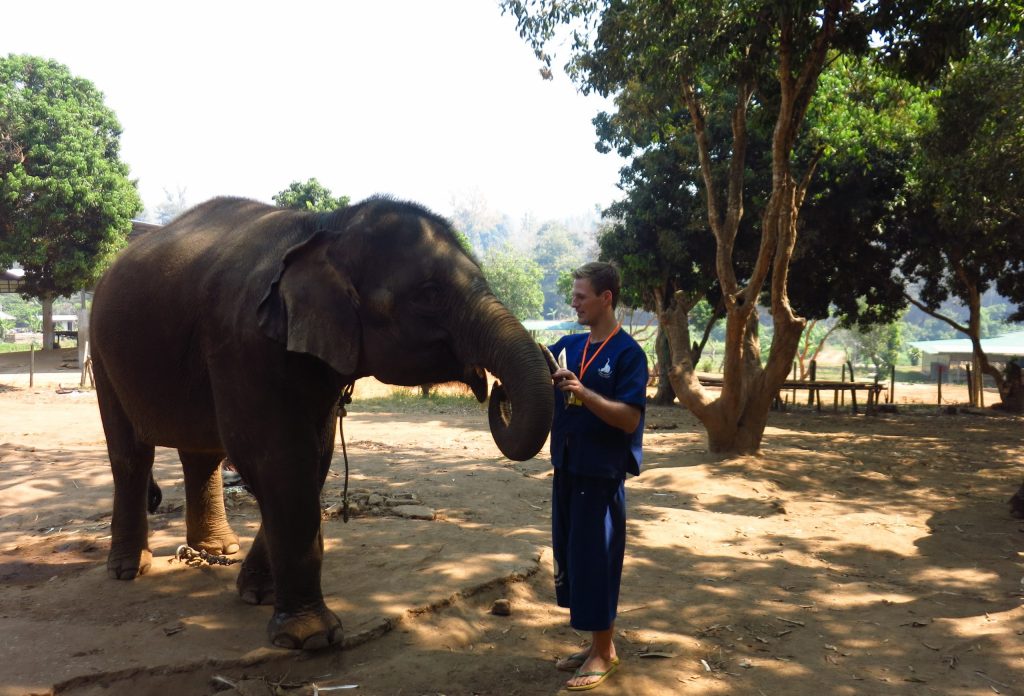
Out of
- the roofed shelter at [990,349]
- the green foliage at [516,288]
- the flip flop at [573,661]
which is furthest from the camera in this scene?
the green foliage at [516,288]

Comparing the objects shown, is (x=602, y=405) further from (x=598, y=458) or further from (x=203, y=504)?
(x=203, y=504)

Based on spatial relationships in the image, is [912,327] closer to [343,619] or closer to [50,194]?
[50,194]

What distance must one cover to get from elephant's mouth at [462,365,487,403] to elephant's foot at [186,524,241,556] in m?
2.86

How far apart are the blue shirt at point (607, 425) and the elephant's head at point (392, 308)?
0.33m

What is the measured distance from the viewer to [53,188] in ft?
75.4

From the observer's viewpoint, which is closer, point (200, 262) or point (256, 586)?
point (200, 262)

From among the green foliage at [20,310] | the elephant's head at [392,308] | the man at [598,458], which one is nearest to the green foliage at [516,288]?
the green foliage at [20,310]

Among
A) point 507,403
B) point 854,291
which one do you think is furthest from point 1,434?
point 854,291

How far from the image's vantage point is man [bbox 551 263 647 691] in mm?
3656

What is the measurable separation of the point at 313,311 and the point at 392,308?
1.20ft

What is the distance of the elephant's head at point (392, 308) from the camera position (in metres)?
3.74

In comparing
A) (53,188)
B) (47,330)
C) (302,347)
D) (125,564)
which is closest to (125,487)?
(125,564)

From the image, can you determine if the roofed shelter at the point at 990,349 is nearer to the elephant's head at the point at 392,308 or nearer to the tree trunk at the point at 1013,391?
the tree trunk at the point at 1013,391

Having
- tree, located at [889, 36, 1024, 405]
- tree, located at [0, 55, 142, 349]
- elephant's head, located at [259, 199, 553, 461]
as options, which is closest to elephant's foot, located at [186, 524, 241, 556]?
elephant's head, located at [259, 199, 553, 461]
